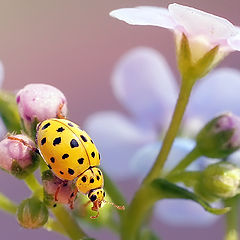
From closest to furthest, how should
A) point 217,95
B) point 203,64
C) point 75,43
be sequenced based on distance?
point 203,64 → point 217,95 → point 75,43

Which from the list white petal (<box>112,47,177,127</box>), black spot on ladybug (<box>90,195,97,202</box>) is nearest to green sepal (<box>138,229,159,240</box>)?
black spot on ladybug (<box>90,195,97,202</box>)

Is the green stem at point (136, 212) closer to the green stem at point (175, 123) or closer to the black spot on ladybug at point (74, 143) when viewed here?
the green stem at point (175, 123)

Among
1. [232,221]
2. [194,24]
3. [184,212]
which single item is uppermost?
[194,24]

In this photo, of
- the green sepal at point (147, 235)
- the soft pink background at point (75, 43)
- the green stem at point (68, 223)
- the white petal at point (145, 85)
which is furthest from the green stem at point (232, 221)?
the soft pink background at point (75, 43)

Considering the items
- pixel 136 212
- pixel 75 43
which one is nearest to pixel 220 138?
pixel 136 212

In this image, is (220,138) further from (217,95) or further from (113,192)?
(217,95)

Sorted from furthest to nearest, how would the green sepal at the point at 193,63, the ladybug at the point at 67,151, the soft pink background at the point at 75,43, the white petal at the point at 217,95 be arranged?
1. the soft pink background at the point at 75,43
2. the white petal at the point at 217,95
3. the green sepal at the point at 193,63
4. the ladybug at the point at 67,151
